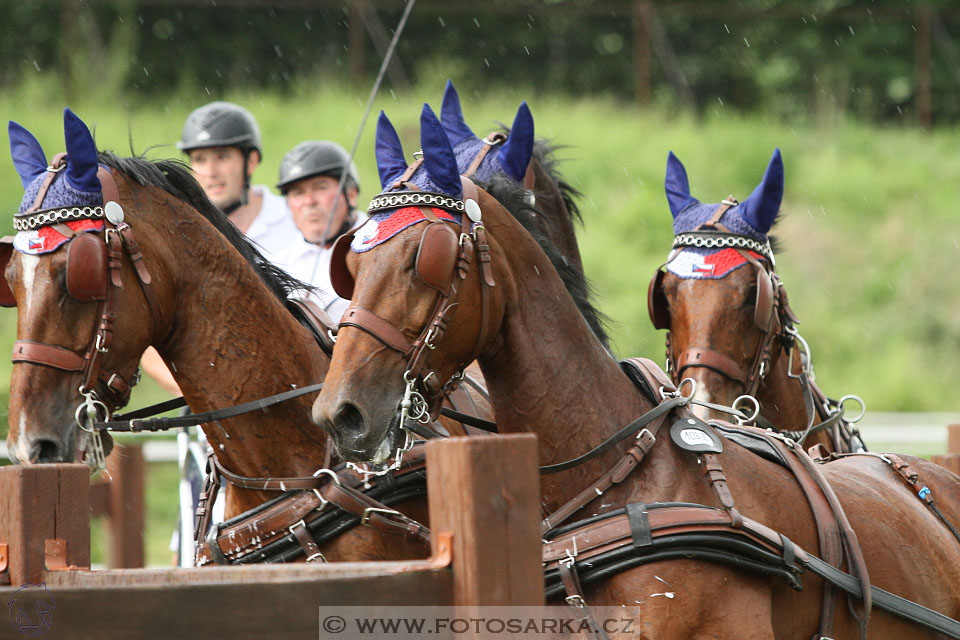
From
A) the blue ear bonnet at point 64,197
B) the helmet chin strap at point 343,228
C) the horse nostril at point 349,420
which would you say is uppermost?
the helmet chin strap at point 343,228

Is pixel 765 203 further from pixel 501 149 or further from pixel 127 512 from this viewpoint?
pixel 127 512

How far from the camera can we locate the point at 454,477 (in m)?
1.85

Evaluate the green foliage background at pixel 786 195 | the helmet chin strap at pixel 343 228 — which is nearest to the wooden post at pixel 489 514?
the helmet chin strap at pixel 343 228

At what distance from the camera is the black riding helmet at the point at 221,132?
5652 mm

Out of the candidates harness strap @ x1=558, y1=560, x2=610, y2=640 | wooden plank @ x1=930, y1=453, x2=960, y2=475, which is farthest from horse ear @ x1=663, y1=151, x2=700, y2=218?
harness strap @ x1=558, y1=560, x2=610, y2=640

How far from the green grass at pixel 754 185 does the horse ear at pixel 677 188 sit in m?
6.50

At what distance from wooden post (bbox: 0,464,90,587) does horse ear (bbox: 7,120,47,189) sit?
5.66 feet

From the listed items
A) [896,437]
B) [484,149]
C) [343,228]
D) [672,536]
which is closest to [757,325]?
[484,149]

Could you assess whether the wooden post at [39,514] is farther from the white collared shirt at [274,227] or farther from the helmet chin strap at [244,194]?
the helmet chin strap at [244,194]

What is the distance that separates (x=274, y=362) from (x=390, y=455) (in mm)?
756

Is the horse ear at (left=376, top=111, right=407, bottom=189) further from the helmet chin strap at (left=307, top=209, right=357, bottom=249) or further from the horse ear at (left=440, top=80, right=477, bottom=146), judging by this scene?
the helmet chin strap at (left=307, top=209, right=357, bottom=249)

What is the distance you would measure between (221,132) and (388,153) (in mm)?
2727

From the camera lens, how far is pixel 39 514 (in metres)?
1.93

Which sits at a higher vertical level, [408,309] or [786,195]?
[786,195]
